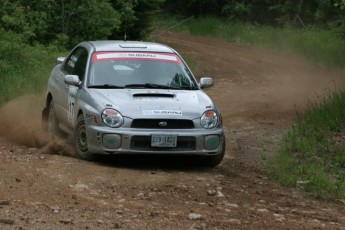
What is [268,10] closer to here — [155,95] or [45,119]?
[45,119]

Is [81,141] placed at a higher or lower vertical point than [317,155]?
higher

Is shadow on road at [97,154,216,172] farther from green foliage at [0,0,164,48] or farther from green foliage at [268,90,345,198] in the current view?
green foliage at [0,0,164,48]

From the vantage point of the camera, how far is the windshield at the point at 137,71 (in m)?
11.4

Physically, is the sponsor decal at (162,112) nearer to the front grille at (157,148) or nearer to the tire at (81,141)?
the front grille at (157,148)

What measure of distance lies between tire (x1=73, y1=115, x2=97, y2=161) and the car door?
46 centimetres

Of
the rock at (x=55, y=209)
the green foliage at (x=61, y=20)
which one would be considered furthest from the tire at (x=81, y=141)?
the green foliage at (x=61, y=20)

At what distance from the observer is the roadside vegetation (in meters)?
12.0

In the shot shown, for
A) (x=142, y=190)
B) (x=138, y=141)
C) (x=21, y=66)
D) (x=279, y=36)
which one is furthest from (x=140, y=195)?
(x=279, y=36)

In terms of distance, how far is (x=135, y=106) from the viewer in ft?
34.7

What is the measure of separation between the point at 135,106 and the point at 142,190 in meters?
1.69

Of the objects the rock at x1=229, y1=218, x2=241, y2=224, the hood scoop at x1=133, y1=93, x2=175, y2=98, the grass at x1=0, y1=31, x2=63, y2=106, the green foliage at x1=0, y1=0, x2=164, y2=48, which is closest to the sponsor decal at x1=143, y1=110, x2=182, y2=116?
the hood scoop at x1=133, y1=93, x2=175, y2=98

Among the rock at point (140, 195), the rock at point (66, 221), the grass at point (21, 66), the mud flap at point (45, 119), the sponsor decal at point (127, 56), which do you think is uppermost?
the sponsor decal at point (127, 56)

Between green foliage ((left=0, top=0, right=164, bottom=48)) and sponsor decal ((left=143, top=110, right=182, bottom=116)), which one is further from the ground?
sponsor decal ((left=143, top=110, right=182, bottom=116))

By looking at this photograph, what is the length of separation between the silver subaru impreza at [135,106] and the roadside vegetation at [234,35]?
4.07ft
